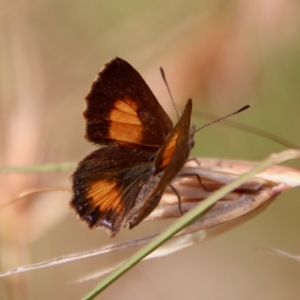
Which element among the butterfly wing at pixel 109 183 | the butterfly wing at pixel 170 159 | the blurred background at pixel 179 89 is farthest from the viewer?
the blurred background at pixel 179 89

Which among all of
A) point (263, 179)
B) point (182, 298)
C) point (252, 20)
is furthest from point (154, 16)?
point (263, 179)

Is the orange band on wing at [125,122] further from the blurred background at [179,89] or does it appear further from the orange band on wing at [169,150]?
the blurred background at [179,89]

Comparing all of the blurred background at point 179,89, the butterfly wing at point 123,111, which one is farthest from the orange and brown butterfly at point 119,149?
the blurred background at point 179,89

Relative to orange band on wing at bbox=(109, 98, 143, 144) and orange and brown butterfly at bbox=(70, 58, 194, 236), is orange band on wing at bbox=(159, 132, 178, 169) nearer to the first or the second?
orange and brown butterfly at bbox=(70, 58, 194, 236)

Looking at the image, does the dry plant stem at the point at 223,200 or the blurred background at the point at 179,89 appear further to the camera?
the blurred background at the point at 179,89

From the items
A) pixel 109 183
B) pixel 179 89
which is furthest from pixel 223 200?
pixel 179 89

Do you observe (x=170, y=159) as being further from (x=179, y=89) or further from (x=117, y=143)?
(x=179, y=89)

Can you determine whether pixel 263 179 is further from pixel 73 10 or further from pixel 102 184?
pixel 73 10

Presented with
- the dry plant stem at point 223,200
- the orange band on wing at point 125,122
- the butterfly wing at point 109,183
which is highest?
the orange band on wing at point 125,122
